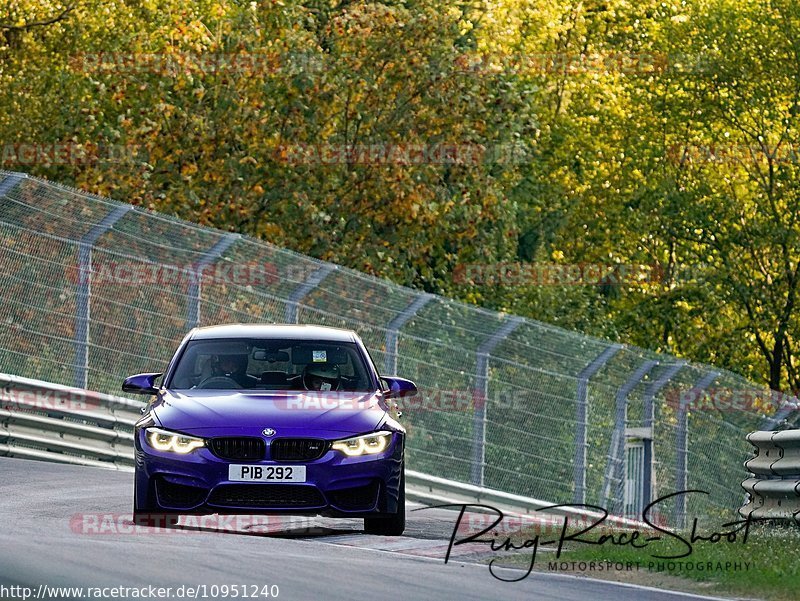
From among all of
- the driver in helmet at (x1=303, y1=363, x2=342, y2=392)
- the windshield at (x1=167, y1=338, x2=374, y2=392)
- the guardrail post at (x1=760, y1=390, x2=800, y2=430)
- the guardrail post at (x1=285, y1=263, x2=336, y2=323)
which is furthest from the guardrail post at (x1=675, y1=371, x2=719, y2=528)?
the driver in helmet at (x1=303, y1=363, x2=342, y2=392)

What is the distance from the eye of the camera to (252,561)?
10844 mm

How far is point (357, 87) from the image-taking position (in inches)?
1271

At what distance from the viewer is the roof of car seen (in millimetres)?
14102

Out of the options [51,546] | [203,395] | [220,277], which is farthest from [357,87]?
[51,546]

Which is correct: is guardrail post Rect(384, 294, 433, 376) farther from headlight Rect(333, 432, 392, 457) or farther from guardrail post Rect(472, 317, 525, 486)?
headlight Rect(333, 432, 392, 457)

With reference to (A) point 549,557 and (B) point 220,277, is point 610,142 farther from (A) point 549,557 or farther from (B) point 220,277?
(A) point 549,557

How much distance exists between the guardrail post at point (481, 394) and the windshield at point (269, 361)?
188 inches

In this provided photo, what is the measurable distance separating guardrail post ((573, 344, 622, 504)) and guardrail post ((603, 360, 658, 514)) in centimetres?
30

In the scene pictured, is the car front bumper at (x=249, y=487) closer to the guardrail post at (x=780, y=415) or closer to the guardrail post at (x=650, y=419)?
the guardrail post at (x=650, y=419)

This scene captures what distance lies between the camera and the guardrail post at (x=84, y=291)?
18641 mm

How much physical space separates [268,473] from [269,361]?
176cm

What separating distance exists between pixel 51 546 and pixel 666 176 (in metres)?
34.9

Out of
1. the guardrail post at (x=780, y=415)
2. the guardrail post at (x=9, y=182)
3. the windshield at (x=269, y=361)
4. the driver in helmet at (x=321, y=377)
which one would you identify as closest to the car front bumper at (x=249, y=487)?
the windshield at (x=269, y=361)

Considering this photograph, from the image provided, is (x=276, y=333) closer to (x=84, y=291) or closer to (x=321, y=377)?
(x=321, y=377)
